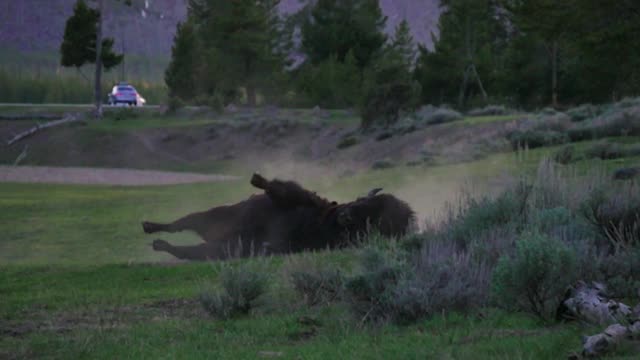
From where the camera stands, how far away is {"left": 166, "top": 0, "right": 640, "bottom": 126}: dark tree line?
56.7 metres

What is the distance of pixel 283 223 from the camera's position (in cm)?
1470

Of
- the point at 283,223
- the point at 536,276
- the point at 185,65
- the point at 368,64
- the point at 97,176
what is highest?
the point at 185,65

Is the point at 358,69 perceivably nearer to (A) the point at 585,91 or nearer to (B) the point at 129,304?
(A) the point at 585,91

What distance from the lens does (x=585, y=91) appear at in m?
58.0

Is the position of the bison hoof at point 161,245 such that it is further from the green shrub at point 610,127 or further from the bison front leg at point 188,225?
the green shrub at point 610,127

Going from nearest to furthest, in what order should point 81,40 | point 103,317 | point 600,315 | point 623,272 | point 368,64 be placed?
point 600,315, point 623,272, point 103,317, point 81,40, point 368,64

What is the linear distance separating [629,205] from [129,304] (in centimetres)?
500

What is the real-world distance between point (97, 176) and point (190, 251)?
1250 inches

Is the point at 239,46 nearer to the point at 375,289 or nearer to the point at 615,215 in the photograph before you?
the point at 615,215

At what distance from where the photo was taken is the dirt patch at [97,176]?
42.3 m

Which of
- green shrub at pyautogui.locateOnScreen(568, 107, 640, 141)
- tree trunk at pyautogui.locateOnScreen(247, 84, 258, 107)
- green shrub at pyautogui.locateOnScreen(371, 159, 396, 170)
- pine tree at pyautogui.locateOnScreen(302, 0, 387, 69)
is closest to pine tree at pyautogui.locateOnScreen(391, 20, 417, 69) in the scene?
pine tree at pyautogui.locateOnScreen(302, 0, 387, 69)

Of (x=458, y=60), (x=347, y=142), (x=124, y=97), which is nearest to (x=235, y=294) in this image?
(x=347, y=142)

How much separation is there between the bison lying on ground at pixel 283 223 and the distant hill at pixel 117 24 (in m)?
164

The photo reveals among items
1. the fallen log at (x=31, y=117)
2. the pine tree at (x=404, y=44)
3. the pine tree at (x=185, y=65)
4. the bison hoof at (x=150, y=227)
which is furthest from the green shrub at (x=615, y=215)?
the pine tree at (x=185, y=65)
